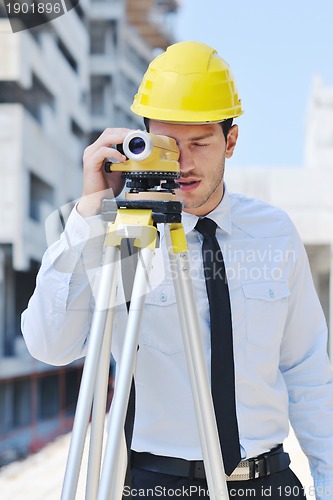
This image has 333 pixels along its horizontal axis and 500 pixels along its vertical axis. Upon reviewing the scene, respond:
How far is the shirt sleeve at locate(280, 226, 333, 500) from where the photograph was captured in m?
1.70

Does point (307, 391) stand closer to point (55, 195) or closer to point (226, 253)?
point (226, 253)

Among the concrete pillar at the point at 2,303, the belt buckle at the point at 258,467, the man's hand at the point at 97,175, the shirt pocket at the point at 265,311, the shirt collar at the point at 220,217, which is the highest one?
the man's hand at the point at 97,175

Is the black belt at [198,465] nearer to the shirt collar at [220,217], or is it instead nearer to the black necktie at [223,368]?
the black necktie at [223,368]

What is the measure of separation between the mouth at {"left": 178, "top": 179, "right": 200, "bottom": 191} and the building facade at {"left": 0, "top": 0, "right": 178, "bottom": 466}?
12783 millimetres

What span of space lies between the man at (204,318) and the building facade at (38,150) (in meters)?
12.6

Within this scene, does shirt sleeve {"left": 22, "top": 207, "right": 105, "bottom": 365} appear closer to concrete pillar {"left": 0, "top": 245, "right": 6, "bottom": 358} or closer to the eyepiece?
the eyepiece

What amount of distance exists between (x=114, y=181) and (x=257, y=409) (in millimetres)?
582

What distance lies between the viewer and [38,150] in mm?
21094

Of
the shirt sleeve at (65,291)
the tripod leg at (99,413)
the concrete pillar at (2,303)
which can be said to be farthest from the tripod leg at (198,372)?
the concrete pillar at (2,303)

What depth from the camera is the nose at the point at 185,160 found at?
60.3 inches

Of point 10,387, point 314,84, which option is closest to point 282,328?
point 314,84

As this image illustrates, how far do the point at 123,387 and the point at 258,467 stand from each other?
570 mm

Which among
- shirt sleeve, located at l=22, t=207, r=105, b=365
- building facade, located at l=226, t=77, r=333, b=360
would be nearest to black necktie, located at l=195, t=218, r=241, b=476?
shirt sleeve, located at l=22, t=207, r=105, b=365

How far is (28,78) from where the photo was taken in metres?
20.6
